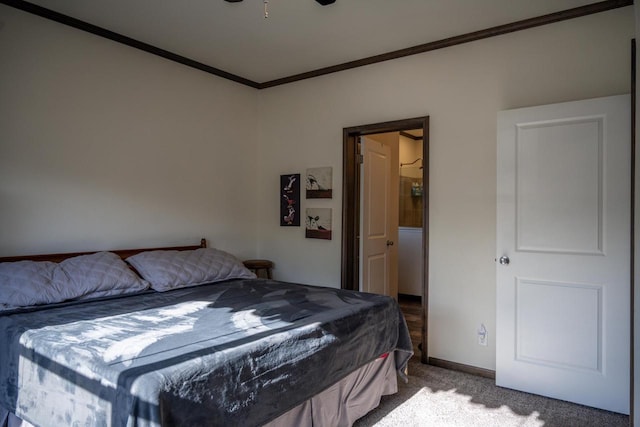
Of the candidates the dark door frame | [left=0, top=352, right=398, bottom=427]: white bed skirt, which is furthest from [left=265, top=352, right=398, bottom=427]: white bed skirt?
the dark door frame

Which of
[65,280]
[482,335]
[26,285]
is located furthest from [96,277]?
[482,335]

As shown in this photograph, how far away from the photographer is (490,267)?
3.28m

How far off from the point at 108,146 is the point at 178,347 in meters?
2.27

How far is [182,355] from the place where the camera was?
162 centimetres

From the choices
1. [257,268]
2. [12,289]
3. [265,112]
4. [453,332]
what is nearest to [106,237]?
[12,289]

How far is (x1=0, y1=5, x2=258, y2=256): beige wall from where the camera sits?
2.89 metres

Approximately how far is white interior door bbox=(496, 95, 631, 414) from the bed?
0.91 meters

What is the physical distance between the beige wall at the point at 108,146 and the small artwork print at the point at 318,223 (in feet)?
2.51

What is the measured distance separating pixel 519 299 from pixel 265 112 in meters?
3.19

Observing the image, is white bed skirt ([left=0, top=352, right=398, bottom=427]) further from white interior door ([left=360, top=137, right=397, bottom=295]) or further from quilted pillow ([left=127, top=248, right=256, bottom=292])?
white interior door ([left=360, top=137, right=397, bottom=295])

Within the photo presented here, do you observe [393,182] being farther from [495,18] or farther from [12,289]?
[12,289]

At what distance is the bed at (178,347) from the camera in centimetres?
150

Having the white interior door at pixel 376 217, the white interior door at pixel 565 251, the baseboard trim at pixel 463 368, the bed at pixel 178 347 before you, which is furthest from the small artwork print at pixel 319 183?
the baseboard trim at pixel 463 368

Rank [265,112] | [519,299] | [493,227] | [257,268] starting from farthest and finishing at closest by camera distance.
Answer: [265,112], [257,268], [493,227], [519,299]
